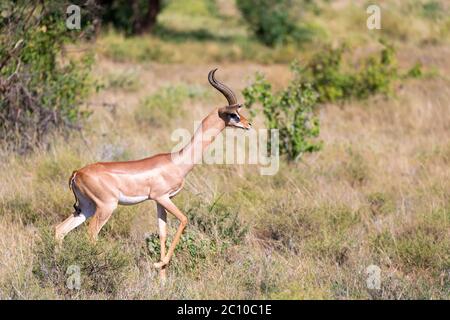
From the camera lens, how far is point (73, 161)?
29.8 feet

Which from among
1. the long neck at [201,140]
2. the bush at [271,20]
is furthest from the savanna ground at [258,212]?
the bush at [271,20]

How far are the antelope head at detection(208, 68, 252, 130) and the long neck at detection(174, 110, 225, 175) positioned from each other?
5 cm

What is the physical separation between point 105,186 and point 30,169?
3402 millimetres

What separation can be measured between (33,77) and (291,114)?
10.9 ft

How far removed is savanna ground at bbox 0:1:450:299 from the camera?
612cm

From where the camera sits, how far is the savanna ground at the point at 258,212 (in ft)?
20.1

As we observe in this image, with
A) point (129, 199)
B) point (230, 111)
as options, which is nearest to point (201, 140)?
point (230, 111)

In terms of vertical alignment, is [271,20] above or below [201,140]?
above

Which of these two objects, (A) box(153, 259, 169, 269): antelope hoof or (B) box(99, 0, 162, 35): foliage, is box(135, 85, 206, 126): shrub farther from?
(B) box(99, 0, 162, 35): foliage

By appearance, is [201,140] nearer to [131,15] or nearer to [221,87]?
[221,87]

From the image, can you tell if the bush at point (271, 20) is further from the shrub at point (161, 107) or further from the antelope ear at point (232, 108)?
the antelope ear at point (232, 108)

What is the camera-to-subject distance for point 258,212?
7.99 meters
